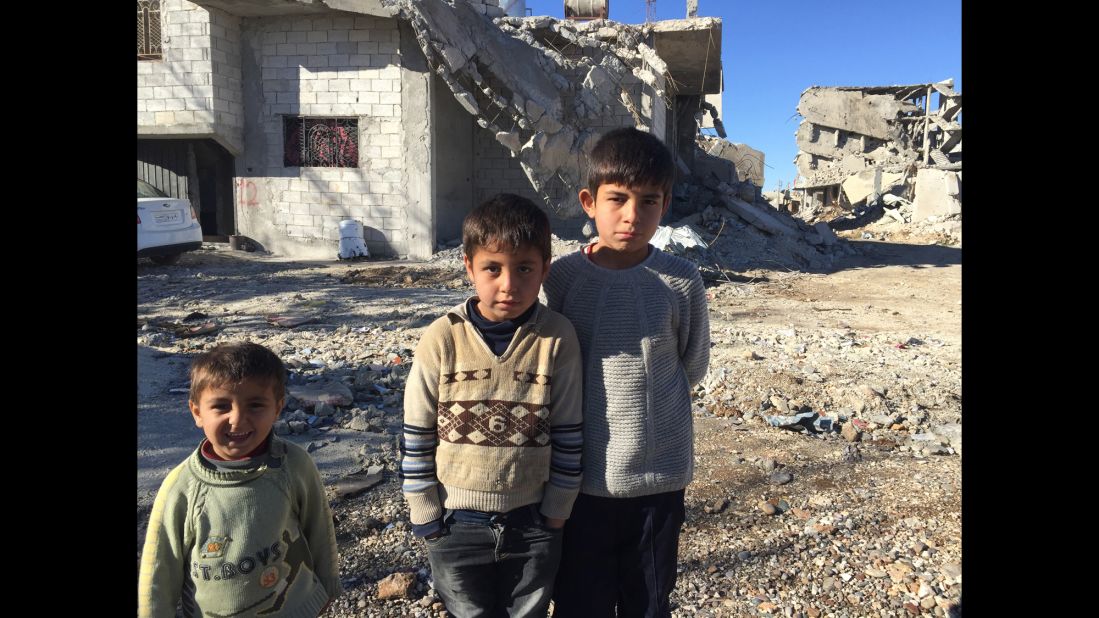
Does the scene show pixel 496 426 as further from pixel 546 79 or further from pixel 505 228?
pixel 546 79

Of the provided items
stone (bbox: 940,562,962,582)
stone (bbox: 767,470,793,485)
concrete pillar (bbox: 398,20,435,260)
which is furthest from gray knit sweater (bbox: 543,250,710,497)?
concrete pillar (bbox: 398,20,435,260)

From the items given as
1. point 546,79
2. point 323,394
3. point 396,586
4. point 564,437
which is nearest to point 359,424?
point 323,394

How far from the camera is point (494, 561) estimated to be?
4.97 feet

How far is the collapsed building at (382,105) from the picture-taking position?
1005cm

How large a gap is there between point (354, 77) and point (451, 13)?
211cm

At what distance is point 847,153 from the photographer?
2805 cm

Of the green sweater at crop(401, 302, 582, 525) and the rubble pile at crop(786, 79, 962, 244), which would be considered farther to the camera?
the rubble pile at crop(786, 79, 962, 244)

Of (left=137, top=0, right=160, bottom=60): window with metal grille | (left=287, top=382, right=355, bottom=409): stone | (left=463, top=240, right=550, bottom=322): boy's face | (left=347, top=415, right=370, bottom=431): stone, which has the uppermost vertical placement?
(left=137, top=0, right=160, bottom=60): window with metal grille

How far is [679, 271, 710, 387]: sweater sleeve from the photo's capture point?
67.1 inches

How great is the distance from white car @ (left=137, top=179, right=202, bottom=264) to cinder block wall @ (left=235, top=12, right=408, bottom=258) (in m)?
2.03

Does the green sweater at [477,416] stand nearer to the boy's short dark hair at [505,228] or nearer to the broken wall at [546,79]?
the boy's short dark hair at [505,228]

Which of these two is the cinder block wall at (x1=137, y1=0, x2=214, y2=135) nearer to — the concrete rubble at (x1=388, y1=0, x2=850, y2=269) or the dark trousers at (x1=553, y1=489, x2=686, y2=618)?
the concrete rubble at (x1=388, y1=0, x2=850, y2=269)
